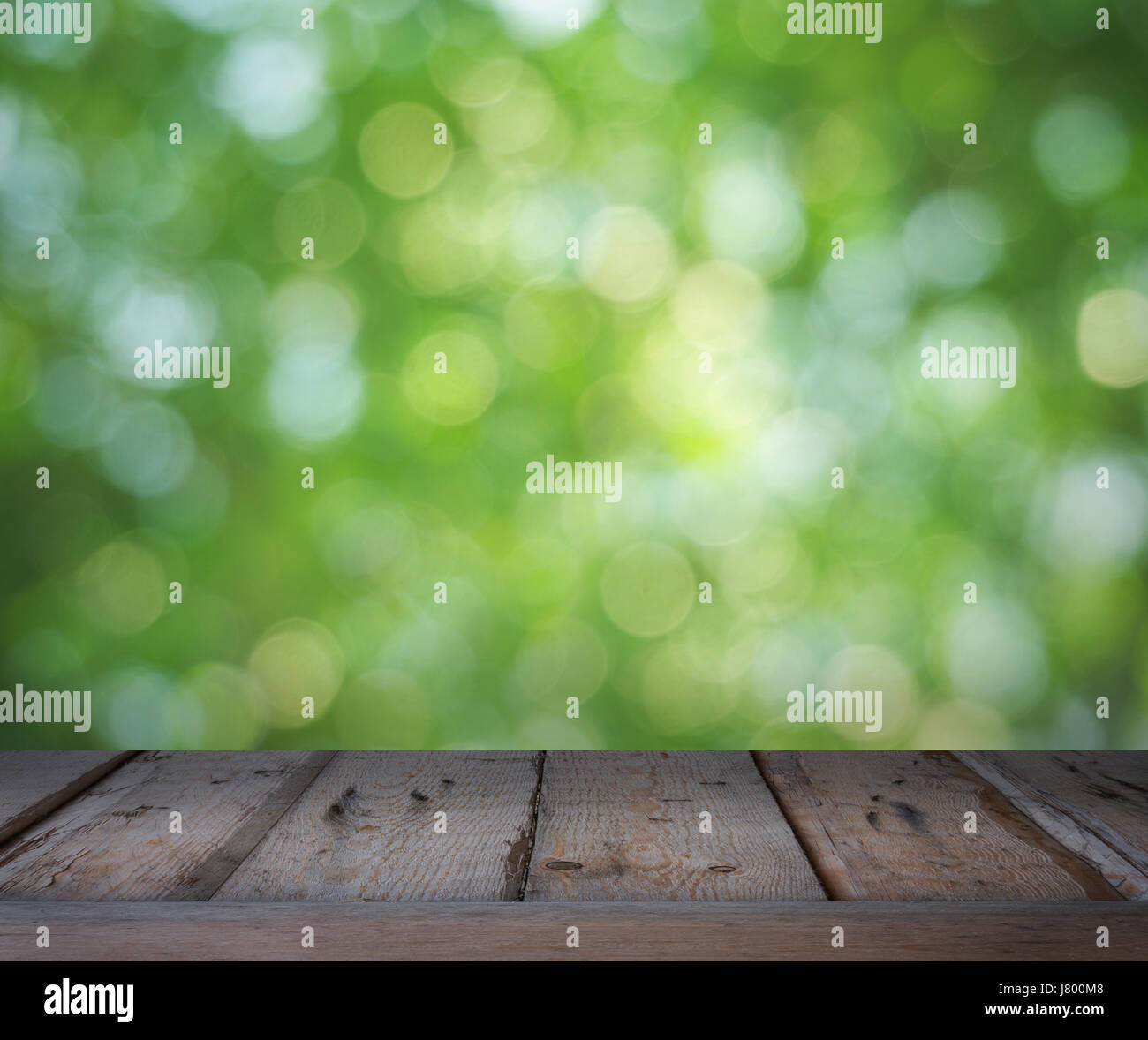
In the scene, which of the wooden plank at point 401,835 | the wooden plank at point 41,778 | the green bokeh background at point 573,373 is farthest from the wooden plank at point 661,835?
the wooden plank at point 41,778

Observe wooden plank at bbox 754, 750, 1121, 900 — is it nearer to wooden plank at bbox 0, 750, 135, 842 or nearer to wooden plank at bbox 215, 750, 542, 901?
wooden plank at bbox 215, 750, 542, 901

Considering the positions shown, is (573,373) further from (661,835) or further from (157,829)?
(157,829)

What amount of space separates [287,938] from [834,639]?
0.83 m

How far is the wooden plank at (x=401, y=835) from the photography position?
779mm

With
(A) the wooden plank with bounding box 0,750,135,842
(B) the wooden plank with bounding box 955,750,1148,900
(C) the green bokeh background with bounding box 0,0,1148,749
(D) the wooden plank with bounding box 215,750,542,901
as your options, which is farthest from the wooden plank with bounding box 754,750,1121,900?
(A) the wooden plank with bounding box 0,750,135,842

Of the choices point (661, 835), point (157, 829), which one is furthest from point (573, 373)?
point (157, 829)

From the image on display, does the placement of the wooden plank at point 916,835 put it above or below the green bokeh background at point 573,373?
below

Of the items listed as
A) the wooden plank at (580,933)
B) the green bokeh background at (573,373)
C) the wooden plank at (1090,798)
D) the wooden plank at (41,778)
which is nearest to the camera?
the wooden plank at (580,933)

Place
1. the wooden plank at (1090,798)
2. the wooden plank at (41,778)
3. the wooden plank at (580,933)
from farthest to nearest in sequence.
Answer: the wooden plank at (41,778) → the wooden plank at (1090,798) → the wooden plank at (580,933)

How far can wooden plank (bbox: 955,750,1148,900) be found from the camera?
0.84 meters

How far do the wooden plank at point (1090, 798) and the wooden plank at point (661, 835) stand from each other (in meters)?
0.27

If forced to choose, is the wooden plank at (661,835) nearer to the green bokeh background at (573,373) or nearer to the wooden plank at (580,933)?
the wooden plank at (580,933)

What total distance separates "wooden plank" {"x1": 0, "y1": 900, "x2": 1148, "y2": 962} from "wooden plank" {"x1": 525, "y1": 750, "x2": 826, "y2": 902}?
39mm

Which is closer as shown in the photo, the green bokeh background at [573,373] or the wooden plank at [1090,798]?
the wooden plank at [1090,798]
